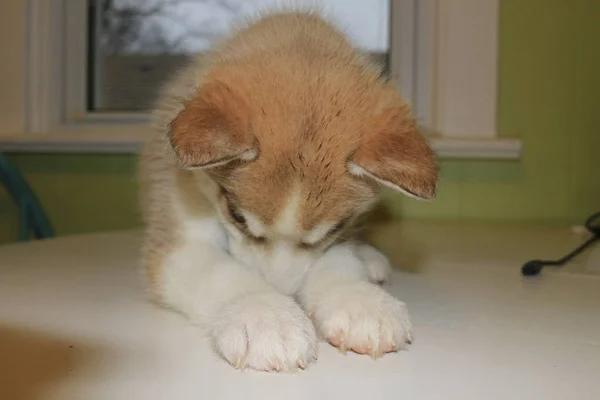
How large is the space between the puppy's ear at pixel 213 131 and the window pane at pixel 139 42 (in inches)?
53.9

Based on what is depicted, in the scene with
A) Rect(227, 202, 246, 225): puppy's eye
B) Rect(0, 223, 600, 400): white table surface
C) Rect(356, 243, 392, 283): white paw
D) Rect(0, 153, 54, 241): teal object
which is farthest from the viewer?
Rect(0, 153, 54, 241): teal object

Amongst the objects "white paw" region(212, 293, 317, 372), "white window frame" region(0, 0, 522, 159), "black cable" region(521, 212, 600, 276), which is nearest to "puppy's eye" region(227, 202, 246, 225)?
"white paw" region(212, 293, 317, 372)

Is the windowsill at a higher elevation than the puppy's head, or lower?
lower

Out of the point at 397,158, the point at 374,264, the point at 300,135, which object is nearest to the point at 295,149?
the point at 300,135

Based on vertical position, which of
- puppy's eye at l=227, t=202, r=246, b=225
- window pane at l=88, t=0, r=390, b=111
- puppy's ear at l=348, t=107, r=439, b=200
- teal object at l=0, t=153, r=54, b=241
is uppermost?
window pane at l=88, t=0, r=390, b=111

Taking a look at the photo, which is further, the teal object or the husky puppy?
the teal object

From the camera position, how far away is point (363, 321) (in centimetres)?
75

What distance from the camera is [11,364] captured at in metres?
0.66

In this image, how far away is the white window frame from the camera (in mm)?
1851

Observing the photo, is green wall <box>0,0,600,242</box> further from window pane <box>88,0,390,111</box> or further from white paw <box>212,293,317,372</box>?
white paw <box>212,293,317,372</box>

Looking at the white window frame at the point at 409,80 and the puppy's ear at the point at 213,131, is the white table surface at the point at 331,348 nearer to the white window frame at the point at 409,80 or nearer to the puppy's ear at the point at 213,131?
the puppy's ear at the point at 213,131

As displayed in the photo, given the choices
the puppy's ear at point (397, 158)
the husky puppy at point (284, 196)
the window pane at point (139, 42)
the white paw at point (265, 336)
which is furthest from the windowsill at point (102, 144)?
the white paw at point (265, 336)

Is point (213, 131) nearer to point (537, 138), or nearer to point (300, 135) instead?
point (300, 135)

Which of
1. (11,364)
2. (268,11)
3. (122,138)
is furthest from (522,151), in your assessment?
(11,364)
